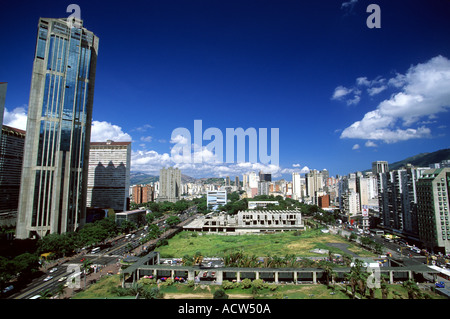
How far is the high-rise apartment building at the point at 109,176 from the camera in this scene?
86.7 feet

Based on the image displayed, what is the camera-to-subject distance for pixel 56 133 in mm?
15008

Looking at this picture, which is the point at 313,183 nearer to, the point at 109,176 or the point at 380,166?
the point at 380,166

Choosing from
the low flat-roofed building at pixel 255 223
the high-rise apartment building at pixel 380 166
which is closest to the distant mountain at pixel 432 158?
the high-rise apartment building at pixel 380 166

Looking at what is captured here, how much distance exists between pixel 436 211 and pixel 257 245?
947cm

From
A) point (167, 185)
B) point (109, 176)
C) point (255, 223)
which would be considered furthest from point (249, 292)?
point (167, 185)

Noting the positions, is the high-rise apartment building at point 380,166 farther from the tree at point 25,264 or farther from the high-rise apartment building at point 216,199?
the tree at point 25,264

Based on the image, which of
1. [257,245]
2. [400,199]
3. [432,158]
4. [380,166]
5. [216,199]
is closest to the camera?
[257,245]

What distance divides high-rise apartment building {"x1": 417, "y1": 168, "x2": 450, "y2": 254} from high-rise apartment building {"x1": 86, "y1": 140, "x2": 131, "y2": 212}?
83.9ft

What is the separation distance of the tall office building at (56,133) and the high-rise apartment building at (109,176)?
1005 centimetres

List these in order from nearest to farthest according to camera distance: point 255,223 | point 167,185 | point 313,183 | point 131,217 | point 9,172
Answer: point 9,172
point 255,223
point 131,217
point 313,183
point 167,185

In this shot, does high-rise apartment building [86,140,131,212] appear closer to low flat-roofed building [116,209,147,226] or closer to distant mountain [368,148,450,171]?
low flat-roofed building [116,209,147,226]

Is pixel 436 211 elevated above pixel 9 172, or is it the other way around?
pixel 9 172

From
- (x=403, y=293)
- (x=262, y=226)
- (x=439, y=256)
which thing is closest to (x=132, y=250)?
(x=262, y=226)

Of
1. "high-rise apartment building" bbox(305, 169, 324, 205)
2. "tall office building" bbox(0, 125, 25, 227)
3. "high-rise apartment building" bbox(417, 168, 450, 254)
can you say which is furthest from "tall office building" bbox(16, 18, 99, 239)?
"high-rise apartment building" bbox(305, 169, 324, 205)
